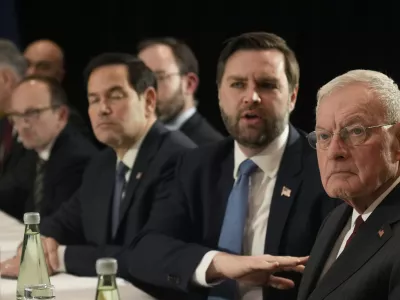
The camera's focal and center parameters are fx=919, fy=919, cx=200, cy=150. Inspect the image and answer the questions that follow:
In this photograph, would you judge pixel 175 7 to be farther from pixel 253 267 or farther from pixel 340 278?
pixel 340 278

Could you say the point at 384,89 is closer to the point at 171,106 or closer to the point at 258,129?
the point at 258,129

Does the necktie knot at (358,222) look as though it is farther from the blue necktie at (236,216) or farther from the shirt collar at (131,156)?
the shirt collar at (131,156)

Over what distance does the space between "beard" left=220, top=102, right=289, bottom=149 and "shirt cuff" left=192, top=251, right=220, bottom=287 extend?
42 centimetres

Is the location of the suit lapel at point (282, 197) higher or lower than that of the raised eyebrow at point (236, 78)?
lower

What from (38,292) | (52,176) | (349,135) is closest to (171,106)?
(52,176)

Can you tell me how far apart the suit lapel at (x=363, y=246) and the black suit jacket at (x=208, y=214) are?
65cm

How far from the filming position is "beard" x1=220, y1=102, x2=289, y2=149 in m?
2.96

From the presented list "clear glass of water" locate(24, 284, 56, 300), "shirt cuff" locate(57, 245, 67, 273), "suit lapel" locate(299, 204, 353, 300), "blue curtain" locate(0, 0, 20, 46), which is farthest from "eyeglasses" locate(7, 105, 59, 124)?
"blue curtain" locate(0, 0, 20, 46)

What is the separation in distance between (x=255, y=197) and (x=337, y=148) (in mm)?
790

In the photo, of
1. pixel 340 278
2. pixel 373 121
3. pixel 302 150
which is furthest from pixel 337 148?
pixel 302 150

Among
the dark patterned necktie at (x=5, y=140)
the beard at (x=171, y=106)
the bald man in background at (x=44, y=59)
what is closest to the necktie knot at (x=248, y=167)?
the beard at (x=171, y=106)

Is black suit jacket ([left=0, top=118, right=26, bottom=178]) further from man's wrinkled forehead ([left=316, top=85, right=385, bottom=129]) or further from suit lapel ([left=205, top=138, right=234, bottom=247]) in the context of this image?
man's wrinkled forehead ([left=316, top=85, right=385, bottom=129])

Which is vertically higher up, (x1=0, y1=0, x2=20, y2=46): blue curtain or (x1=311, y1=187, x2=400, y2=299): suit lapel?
(x1=0, y1=0, x2=20, y2=46): blue curtain

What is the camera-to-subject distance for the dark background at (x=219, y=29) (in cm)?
522
